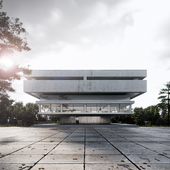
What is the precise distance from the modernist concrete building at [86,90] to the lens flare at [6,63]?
79.4 feet

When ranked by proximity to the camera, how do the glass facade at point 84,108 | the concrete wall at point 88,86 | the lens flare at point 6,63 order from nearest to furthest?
the lens flare at point 6,63 < the glass facade at point 84,108 < the concrete wall at point 88,86

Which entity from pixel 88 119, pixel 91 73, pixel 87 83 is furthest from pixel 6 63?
pixel 88 119

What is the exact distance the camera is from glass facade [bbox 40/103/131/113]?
44219 millimetres

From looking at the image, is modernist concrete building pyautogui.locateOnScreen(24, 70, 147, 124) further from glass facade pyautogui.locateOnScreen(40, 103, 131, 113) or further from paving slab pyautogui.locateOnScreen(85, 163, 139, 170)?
paving slab pyautogui.locateOnScreen(85, 163, 139, 170)

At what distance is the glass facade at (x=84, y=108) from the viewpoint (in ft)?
145

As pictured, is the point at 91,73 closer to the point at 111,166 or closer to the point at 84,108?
the point at 84,108

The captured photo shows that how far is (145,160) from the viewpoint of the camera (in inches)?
228

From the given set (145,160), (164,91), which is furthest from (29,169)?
(164,91)

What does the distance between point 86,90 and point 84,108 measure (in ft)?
16.0

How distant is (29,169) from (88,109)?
4055 centimetres

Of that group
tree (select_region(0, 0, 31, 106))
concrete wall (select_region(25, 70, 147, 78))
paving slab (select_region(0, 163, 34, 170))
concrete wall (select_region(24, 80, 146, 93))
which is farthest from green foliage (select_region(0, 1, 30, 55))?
concrete wall (select_region(25, 70, 147, 78))

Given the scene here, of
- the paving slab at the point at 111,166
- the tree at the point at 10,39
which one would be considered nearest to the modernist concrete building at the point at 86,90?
the tree at the point at 10,39

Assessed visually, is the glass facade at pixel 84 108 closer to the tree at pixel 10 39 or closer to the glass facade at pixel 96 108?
the glass facade at pixel 96 108

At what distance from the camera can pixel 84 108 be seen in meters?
45.0
